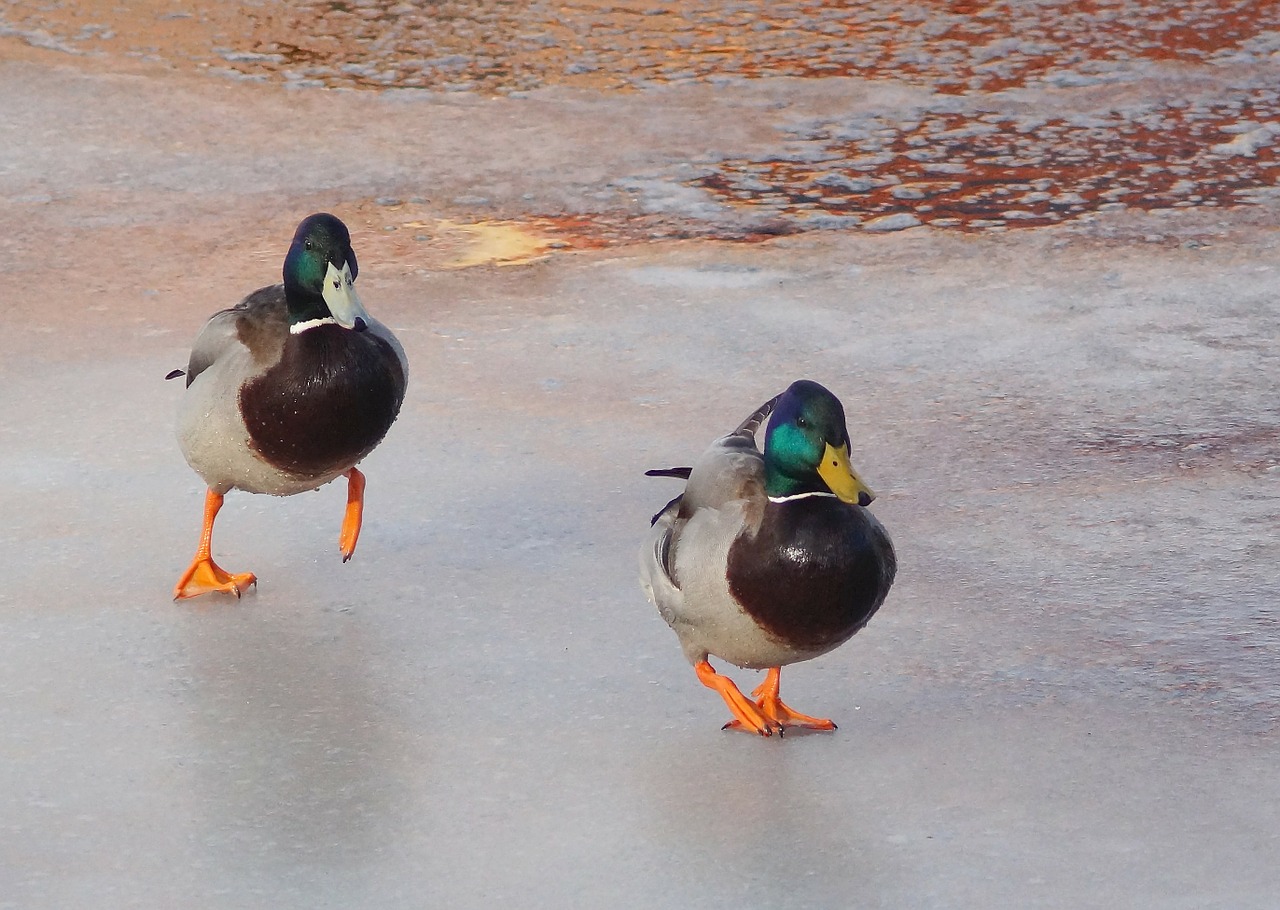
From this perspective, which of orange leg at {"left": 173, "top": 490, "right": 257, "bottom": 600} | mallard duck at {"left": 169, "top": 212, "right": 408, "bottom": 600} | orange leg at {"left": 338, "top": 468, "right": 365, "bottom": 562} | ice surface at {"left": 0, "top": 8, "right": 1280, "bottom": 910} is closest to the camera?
ice surface at {"left": 0, "top": 8, "right": 1280, "bottom": 910}

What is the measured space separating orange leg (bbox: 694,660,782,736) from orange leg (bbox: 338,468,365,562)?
114 centimetres

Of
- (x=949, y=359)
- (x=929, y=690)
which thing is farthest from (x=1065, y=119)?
(x=929, y=690)

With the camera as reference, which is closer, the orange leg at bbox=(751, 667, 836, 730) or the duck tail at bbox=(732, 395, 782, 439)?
the orange leg at bbox=(751, 667, 836, 730)

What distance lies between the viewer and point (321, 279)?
4.30m

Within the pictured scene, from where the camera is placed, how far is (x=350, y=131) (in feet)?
26.1

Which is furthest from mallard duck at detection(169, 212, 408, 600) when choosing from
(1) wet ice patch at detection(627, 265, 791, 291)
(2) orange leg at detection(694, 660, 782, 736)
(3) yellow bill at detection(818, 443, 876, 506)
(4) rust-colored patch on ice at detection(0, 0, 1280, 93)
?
(4) rust-colored patch on ice at detection(0, 0, 1280, 93)

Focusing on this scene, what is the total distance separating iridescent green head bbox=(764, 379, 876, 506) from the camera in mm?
3465

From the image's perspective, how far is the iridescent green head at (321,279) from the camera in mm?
4254

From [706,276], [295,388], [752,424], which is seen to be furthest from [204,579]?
[706,276]

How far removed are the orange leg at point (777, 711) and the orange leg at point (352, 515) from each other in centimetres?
121

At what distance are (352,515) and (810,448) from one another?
59.7 inches

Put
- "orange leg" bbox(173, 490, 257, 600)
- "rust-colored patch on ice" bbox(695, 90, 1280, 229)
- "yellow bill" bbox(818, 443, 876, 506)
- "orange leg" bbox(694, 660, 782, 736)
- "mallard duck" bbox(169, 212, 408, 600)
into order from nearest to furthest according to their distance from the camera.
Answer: "yellow bill" bbox(818, 443, 876, 506), "orange leg" bbox(694, 660, 782, 736), "mallard duck" bbox(169, 212, 408, 600), "orange leg" bbox(173, 490, 257, 600), "rust-colored patch on ice" bbox(695, 90, 1280, 229)

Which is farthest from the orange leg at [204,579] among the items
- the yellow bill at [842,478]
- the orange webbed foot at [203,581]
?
the yellow bill at [842,478]

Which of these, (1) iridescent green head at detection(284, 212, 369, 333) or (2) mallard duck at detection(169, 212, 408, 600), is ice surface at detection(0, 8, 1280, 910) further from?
(1) iridescent green head at detection(284, 212, 369, 333)
